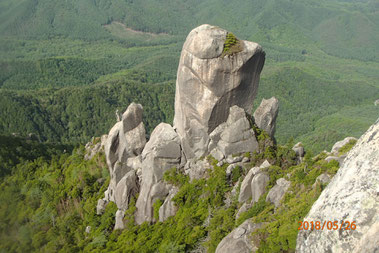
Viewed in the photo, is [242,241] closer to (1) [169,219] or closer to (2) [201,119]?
(1) [169,219]

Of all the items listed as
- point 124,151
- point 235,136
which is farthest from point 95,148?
point 235,136

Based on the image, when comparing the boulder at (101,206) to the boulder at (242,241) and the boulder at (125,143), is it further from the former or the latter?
the boulder at (242,241)

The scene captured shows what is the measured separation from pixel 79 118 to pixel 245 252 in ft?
496

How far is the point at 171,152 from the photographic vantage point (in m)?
38.7

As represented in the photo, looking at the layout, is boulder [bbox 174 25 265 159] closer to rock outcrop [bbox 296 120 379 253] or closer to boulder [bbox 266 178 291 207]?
boulder [bbox 266 178 291 207]

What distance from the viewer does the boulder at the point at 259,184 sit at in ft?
99.7

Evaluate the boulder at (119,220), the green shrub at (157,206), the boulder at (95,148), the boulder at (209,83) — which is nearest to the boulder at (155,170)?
the green shrub at (157,206)

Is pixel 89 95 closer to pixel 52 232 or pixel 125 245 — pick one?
pixel 52 232

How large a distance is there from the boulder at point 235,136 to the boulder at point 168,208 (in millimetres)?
7216

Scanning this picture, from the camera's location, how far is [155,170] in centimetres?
3812

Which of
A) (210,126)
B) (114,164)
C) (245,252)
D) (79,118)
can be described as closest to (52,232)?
(114,164)

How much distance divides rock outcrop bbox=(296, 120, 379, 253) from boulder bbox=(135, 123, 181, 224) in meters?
24.5

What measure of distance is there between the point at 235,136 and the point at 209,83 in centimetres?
661
